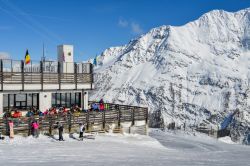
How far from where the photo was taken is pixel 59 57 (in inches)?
1449

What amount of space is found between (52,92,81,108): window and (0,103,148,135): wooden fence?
406 cm

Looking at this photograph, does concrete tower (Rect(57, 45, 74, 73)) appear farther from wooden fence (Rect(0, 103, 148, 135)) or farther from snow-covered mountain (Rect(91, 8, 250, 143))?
snow-covered mountain (Rect(91, 8, 250, 143))

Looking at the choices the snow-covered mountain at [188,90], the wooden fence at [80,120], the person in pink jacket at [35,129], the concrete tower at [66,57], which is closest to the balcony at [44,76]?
the concrete tower at [66,57]

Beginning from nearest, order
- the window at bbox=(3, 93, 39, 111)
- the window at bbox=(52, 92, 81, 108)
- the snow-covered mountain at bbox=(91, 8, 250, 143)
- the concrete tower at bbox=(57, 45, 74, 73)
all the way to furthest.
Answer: the window at bbox=(3, 93, 39, 111) < the window at bbox=(52, 92, 81, 108) < the concrete tower at bbox=(57, 45, 74, 73) < the snow-covered mountain at bbox=(91, 8, 250, 143)

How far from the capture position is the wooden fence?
27.4 meters

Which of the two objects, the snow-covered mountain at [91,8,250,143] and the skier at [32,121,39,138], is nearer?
the skier at [32,121,39,138]

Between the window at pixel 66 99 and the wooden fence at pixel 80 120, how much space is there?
4.06 metres

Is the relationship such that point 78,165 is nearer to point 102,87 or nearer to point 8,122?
point 8,122

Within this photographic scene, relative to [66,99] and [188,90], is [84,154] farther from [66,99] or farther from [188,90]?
[188,90]

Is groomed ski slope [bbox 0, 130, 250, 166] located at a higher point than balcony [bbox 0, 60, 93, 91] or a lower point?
lower

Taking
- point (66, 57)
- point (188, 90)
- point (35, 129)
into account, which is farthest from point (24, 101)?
point (188, 90)

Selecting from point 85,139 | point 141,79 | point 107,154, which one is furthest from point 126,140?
point 141,79

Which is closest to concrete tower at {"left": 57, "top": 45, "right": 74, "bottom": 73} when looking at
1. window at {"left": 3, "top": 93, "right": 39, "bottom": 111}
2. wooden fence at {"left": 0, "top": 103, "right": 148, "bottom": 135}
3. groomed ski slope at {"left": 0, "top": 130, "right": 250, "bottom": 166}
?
window at {"left": 3, "top": 93, "right": 39, "bottom": 111}

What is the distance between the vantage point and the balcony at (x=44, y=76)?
102 ft
